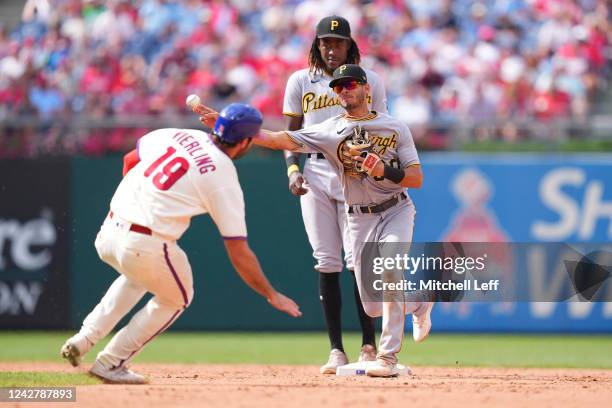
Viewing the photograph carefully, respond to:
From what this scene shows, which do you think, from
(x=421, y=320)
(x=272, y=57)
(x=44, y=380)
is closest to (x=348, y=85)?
(x=421, y=320)

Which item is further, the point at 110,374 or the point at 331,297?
the point at 331,297

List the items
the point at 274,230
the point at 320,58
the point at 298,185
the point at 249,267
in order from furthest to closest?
the point at 274,230, the point at 320,58, the point at 298,185, the point at 249,267

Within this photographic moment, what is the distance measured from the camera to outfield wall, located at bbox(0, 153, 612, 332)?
12.7m

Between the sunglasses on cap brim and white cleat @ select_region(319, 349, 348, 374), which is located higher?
the sunglasses on cap brim

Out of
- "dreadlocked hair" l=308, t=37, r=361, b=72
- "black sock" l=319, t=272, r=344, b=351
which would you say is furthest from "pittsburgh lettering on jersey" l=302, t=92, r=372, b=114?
"black sock" l=319, t=272, r=344, b=351

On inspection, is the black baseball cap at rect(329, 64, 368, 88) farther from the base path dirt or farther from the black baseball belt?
the base path dirt

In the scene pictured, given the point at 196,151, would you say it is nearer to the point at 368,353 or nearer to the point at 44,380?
the point at 44,380

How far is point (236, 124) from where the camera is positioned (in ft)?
22.5

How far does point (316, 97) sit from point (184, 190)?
2.15 meters

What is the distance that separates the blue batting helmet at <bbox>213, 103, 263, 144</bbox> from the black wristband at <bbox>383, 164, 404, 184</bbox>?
109cm

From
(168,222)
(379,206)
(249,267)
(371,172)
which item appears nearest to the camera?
(249,267)

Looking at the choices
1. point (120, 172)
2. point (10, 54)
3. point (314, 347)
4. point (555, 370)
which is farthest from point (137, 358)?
point (10, 54)

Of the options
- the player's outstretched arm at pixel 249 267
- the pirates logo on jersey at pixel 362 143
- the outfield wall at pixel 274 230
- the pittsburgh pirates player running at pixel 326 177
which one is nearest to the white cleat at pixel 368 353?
the pittsburgh pirates player running at pixel 326 177

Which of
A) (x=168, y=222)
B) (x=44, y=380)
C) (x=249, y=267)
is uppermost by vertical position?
(x=168, y=222)
